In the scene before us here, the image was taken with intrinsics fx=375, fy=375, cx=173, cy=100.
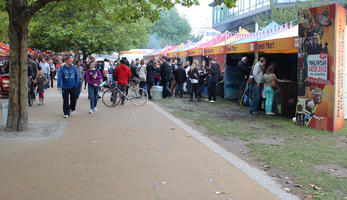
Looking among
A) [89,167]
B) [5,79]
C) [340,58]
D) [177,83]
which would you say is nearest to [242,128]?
[340,58]

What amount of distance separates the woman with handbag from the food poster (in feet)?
5.18

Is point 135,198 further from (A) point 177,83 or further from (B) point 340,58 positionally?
(A) point 177,83

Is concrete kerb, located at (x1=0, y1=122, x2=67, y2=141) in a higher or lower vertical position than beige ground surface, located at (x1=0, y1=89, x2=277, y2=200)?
higher

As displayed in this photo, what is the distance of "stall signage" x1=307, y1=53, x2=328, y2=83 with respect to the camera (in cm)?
871

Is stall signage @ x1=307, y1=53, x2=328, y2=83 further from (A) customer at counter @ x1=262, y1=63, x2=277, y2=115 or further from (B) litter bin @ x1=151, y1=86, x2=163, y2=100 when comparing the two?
(B) litter bin @ x1=151, y1=86, x2=163, y2=100

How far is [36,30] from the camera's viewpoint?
32750 millimetres

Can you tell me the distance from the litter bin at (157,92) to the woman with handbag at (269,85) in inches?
218

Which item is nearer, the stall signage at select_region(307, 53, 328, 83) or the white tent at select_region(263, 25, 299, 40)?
the stall signage at select_region(307, 53, 328, 83)

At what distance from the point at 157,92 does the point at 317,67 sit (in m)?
7.96

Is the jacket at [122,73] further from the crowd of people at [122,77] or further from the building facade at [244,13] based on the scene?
the building facade at [244,13]

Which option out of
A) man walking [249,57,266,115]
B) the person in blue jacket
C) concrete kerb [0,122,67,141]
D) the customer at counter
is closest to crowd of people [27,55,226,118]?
the person in blue jacket

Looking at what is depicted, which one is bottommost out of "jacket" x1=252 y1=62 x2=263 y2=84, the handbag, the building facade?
the handbag

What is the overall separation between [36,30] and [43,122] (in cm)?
2572

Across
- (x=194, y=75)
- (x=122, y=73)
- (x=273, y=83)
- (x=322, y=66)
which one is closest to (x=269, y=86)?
(x=273, y=83)
